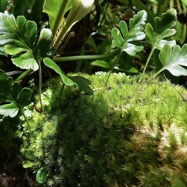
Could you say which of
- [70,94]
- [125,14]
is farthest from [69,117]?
[125,14]

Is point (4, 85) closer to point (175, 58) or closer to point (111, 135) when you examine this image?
point (111, 135)

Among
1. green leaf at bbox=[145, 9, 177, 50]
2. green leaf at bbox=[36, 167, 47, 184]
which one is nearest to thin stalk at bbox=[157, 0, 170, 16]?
green leaf at bbox=[145, 9, 177, 50]

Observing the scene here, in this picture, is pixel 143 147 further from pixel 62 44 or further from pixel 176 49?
pixel 62 44

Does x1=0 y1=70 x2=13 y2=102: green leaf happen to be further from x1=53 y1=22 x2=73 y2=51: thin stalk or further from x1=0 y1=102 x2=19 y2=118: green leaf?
x1=53 y1=22 x2=73 y2=51: thin stalk

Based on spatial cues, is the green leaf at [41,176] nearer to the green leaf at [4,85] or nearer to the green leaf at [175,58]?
the green leaf at [4,85]

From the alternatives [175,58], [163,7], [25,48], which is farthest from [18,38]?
[163,7]
